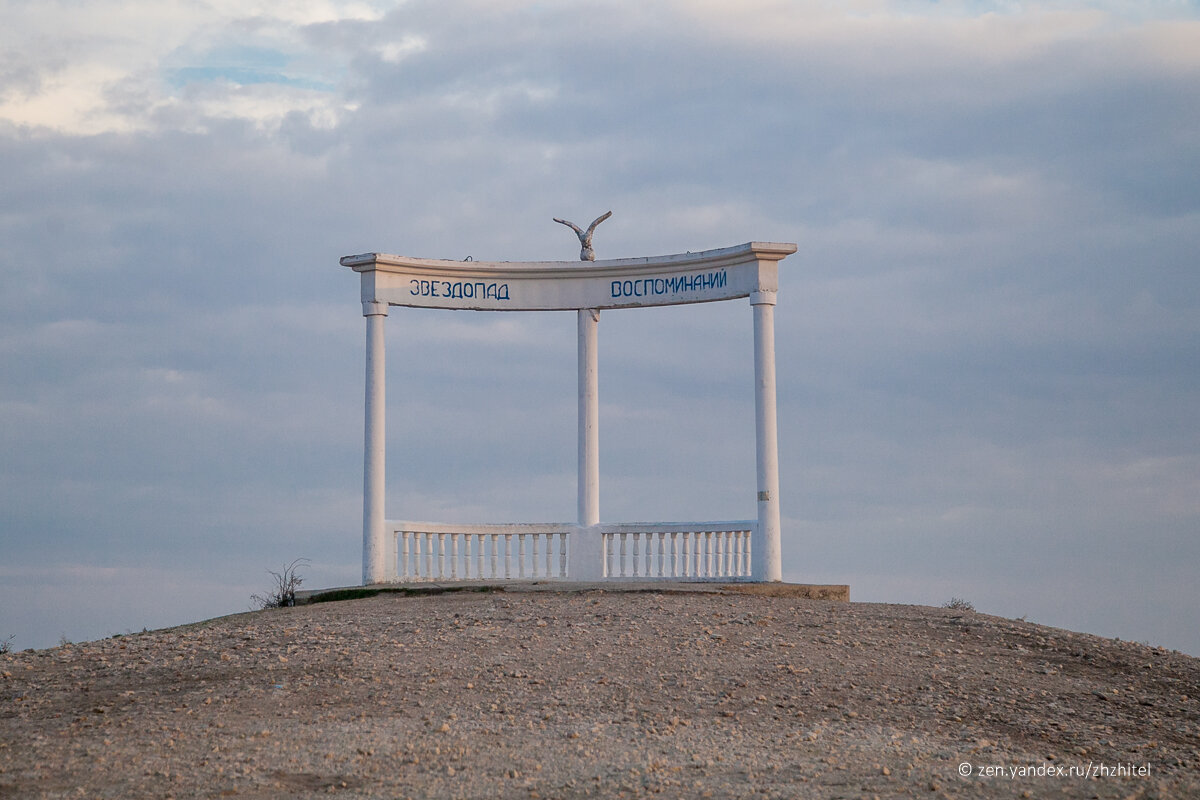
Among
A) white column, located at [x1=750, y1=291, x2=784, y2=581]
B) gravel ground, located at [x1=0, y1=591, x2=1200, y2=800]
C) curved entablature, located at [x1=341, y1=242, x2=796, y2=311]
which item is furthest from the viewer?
curved entablature, located at [x1=341, y1=242, x2=796, y2=311]

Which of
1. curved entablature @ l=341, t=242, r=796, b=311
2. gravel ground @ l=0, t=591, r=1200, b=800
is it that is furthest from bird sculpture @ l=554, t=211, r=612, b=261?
gravel ground @ l=0, t=591, r=1200, b=800

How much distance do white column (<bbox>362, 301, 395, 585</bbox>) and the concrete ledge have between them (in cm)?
55

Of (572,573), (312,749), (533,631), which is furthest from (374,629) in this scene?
(572,573)

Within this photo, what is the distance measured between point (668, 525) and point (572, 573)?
144 cm

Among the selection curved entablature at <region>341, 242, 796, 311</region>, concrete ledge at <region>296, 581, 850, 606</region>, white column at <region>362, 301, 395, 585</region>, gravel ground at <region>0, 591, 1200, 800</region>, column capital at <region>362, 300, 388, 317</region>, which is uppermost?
curved entablature at <region>341, 242, 796, 311</region>

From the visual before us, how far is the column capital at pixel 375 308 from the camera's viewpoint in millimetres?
15953

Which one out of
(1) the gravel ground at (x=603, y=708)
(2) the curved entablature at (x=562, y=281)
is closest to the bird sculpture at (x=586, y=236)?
(2) the curved entablature at (x=562, y=281)

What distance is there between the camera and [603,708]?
9.20 m

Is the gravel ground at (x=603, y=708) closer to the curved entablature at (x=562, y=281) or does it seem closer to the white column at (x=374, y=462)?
the white column at (x=374, y=462)

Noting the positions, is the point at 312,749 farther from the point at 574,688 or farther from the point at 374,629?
the point at 374,629

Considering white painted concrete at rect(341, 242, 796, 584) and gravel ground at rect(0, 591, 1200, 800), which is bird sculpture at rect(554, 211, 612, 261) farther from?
gravel ground at rect(0, 591, 1200, 800)

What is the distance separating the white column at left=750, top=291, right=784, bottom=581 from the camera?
15.1 metres

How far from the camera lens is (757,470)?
602 inches

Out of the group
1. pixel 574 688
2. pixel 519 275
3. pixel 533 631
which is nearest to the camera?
pixel 574 688
